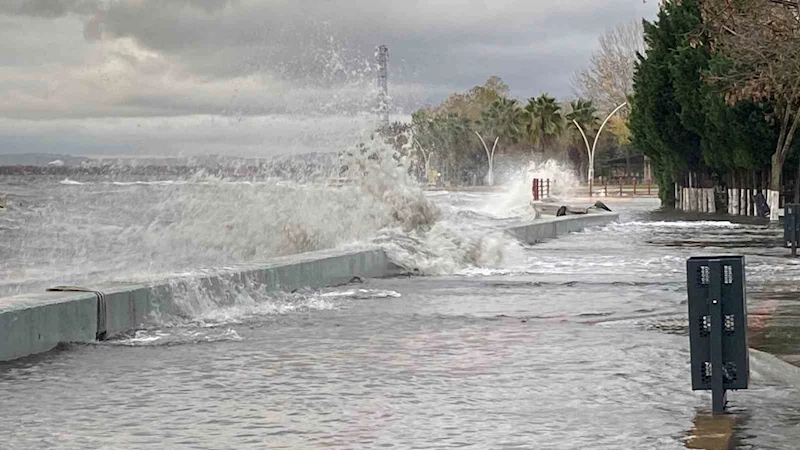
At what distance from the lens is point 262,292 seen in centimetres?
1556

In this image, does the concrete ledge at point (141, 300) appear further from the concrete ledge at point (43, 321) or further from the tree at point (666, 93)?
the tree at point (666, 93)

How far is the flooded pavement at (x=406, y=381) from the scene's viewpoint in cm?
751

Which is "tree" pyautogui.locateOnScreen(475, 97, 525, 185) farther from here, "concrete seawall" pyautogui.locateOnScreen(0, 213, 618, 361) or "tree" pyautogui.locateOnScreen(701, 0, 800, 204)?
"concrete seawall" pyautogui.locateOnScreen(0, 213, 618, 361)

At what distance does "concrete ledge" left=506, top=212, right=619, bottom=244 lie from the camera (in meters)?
29.5

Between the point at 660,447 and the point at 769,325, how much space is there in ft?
19.4

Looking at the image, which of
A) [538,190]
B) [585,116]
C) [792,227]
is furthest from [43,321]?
[585,116]

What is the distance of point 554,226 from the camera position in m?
34.1

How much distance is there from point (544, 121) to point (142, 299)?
417 feet

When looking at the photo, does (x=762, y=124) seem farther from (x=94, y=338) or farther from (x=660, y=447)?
(x=660, y=447)

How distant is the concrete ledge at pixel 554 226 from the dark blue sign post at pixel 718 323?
20096 millimetres

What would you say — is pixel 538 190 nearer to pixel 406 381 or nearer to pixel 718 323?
pixel 406 381

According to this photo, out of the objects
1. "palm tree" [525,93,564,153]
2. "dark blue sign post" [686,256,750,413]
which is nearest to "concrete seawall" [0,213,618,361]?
"dark blue sign post" [686,256,750,413]

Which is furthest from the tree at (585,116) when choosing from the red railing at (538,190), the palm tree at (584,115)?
the red railing at (538,190)

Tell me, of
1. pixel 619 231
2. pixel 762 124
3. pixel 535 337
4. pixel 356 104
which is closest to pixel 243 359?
pixel 535 337
